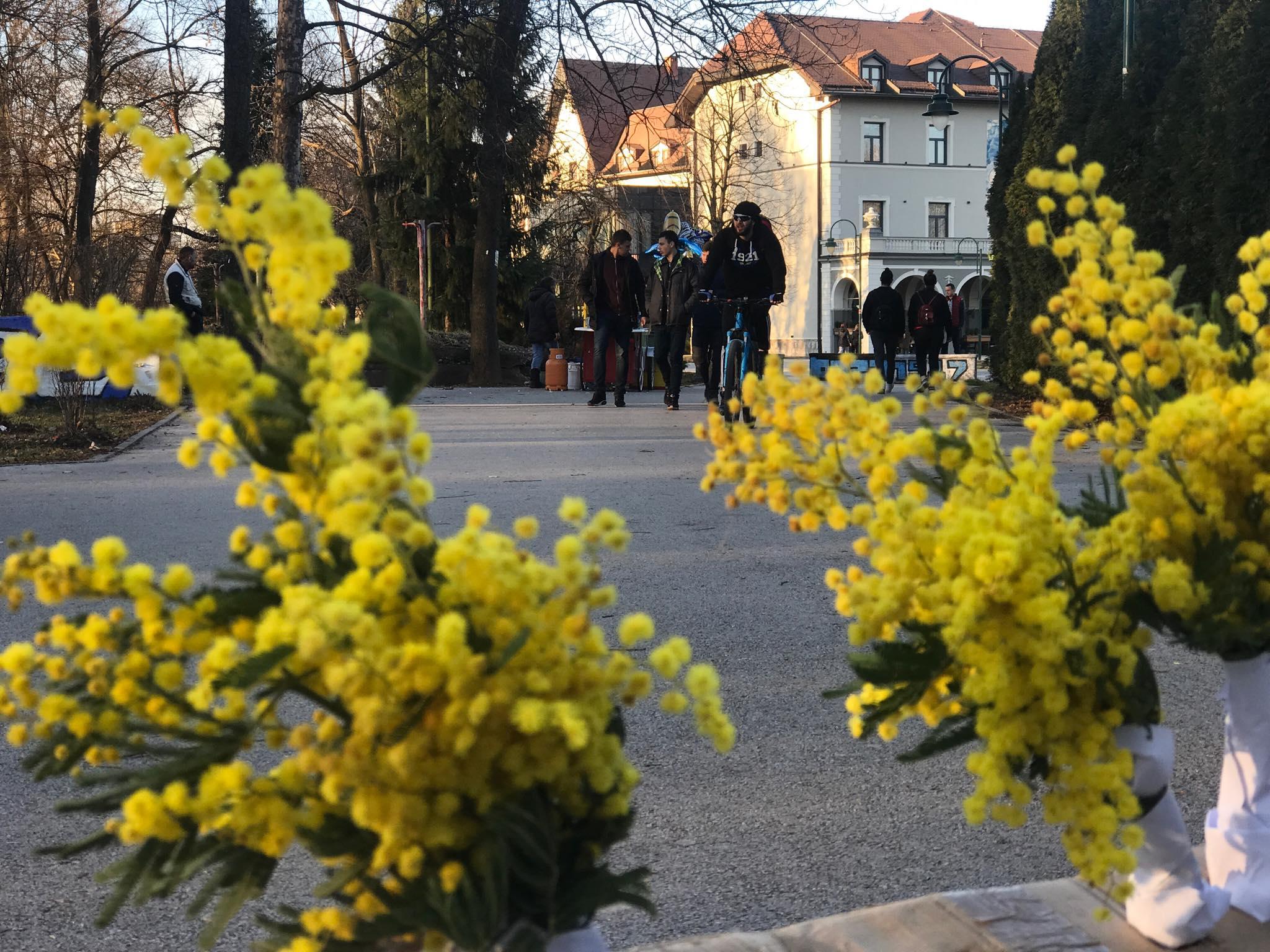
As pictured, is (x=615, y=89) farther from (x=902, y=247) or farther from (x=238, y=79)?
(x=902, y=247)

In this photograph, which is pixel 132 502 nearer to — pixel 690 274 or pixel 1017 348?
pixel 690 274

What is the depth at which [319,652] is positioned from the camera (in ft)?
3.37

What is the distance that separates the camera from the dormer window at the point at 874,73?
60844 millimetres

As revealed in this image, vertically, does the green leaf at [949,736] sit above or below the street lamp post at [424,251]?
below

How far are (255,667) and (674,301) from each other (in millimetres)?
13708

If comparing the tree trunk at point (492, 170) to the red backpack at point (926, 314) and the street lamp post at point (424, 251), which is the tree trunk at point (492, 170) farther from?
the red backpack at point (926, 314)

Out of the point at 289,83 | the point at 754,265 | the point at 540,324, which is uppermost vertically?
the point at 289,83

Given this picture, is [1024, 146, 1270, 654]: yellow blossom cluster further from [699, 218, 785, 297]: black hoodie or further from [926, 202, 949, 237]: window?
[926, 202, 949, 237]: window

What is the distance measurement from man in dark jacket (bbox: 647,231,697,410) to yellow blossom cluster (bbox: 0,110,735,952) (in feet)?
40.8

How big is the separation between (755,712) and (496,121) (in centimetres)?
1494

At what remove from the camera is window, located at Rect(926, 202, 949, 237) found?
62.8 metres

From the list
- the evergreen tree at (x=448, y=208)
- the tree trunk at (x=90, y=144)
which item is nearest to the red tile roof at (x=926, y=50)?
the evergreen tree at (x=448, y=208)

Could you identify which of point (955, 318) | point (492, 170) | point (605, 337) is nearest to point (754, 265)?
point (605, 337)

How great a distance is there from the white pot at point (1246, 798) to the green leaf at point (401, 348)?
1219 millimetres
